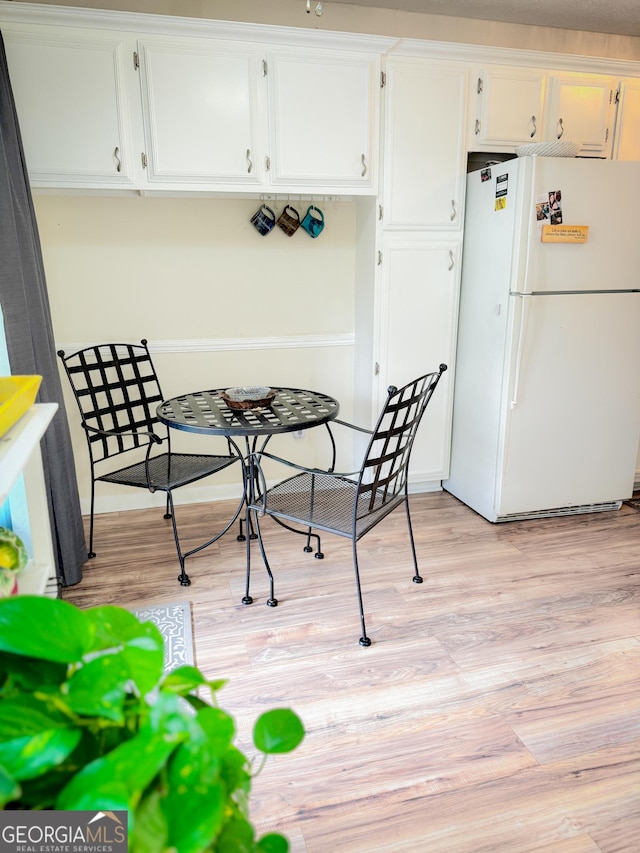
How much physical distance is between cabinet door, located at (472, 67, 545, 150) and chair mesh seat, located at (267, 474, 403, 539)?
1952 mm

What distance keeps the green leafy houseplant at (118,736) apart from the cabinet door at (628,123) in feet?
11.6

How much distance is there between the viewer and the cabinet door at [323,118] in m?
2.67

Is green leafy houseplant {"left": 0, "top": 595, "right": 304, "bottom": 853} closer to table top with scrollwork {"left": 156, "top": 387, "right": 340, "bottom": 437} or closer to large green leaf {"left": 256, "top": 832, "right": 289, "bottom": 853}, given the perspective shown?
large green leaf {"left": 256, "top": 832, "right": 289, "bottom": 853}

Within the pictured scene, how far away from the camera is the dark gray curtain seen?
6.95ft

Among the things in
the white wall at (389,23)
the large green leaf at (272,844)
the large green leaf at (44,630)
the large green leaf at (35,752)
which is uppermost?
the white wall at (389,23)

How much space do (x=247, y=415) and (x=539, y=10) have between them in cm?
269

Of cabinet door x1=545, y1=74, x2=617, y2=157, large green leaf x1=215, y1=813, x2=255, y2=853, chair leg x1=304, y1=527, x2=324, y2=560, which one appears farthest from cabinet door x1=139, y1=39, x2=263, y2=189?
large green leaf x1=215, y1=813, x2=255, y2=853

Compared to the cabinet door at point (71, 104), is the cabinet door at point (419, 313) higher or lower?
lower

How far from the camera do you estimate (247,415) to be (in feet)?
7.81

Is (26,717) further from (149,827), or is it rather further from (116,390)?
(116,390)

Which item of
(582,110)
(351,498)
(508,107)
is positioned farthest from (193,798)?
(582,110)

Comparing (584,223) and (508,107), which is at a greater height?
(508,107)

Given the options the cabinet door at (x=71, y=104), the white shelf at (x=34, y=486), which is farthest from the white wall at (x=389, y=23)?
the white shelf at (x=34, y=486)

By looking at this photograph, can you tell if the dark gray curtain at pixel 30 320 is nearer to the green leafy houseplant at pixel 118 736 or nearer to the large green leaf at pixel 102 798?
the green leafy houseplant at pixel 118 736
